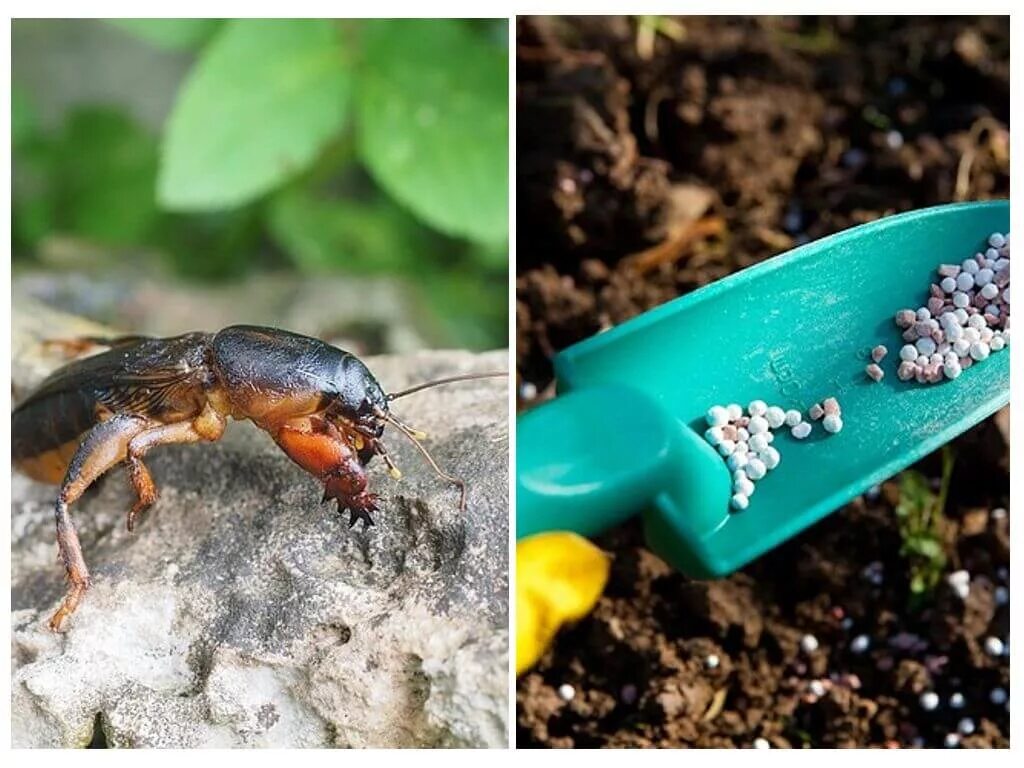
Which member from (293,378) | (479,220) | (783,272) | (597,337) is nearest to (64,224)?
(479,220)

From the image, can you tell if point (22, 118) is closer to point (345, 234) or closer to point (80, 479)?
point (345, 234)

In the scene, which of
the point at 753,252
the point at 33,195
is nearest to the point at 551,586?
the point at 753,252

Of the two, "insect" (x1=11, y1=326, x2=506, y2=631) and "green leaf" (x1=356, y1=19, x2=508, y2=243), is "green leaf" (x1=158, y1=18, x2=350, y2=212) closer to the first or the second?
"green leaf" (x1=356, y1=19, x2=508, y2=243)

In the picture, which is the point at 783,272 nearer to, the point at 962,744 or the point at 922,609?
the point at 922,609

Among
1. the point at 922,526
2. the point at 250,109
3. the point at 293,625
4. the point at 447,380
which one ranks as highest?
the point at 250,109

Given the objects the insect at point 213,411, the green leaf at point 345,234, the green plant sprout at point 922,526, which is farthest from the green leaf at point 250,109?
the green plant sprout at point 922,526
